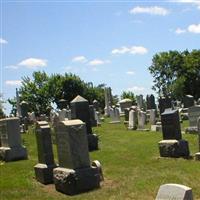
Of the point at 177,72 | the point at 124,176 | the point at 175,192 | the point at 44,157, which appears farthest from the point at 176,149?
the point at 177,72

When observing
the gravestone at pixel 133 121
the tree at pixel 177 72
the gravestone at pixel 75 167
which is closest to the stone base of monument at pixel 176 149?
the gravestone at pixel 75 167

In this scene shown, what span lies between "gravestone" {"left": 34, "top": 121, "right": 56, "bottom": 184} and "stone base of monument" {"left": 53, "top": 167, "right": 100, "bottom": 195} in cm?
114

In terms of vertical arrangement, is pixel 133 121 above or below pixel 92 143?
above

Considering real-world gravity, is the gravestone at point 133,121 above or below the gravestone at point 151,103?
below

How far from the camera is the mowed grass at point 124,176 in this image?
37.1 ft

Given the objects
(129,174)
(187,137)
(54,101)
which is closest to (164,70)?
(54,101)

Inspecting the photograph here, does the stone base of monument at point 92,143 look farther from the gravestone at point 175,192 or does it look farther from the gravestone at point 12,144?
the gravestone at point 175,192

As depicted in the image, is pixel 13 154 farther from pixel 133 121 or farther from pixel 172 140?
pixel 133 121

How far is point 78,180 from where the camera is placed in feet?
38.4

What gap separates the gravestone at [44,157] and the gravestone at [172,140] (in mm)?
4101

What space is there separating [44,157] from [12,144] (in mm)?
4648

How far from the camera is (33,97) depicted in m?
73.5

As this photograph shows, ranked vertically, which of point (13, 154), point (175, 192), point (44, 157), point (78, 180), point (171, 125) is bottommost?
point (78, 180)

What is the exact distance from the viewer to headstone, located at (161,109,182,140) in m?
15.8
